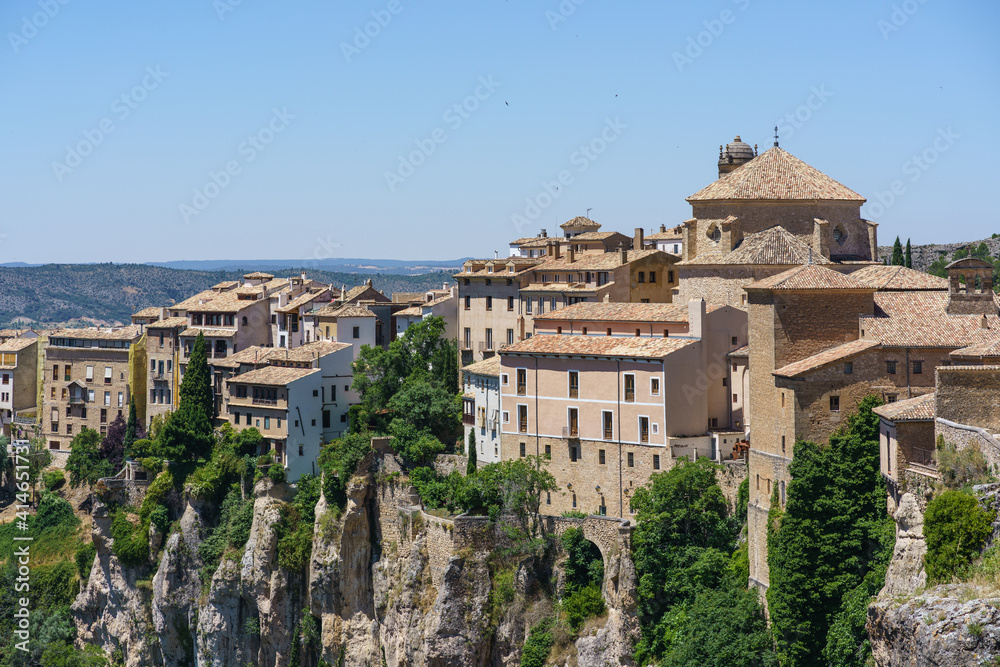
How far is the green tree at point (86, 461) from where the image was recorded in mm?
82312

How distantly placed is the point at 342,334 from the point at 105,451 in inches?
783

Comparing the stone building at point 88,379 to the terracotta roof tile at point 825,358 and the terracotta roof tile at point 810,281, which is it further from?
the terracotta roof tile at point 825,358

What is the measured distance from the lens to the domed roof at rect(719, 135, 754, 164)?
79.8m

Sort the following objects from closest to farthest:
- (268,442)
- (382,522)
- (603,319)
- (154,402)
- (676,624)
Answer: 1. (676,624)
2. (603,319)
3. (382,522)
4. (268,442)
5. (154,402)

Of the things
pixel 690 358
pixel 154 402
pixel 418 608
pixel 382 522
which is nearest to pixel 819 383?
pixel 690 358

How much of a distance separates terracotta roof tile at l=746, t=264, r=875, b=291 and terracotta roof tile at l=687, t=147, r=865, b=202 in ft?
39.5

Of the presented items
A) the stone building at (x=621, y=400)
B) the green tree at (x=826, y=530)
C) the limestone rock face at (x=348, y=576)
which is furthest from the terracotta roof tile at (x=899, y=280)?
the limestone rock face at (x=348, y=576)

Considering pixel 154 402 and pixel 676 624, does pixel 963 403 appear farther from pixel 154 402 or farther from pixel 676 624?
pixel 154 402

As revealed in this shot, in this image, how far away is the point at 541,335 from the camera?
61750mm

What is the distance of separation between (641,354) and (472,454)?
1174 cm

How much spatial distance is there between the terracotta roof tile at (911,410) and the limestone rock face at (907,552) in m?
2.43

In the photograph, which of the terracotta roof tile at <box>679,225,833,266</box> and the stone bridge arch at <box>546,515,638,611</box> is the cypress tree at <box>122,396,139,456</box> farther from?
the terracotta roof tile at <box>679,225,833,266</box>

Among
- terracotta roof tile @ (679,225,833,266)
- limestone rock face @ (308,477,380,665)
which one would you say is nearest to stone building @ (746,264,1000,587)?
terracotta roof tile @ (679,225,833,266)

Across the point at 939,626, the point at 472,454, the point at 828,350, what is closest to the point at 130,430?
the point at 472,454
